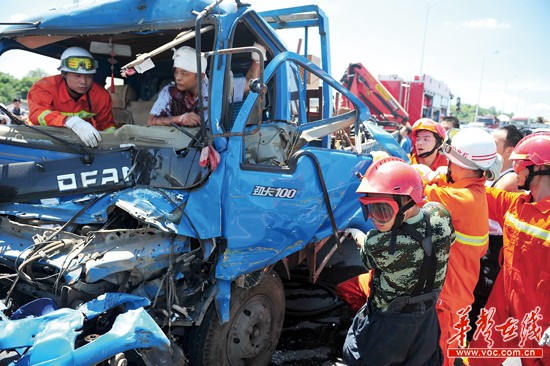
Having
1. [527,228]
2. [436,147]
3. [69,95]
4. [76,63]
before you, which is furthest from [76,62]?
[527,228]

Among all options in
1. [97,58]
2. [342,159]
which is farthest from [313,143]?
[97,58]

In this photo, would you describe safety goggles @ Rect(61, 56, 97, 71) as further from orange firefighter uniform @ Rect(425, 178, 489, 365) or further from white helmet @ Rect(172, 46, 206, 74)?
orange firefighter uniform @ Rect(425, 178, 489, 365)

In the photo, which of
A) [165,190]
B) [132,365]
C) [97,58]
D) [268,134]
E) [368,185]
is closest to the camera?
[368,185]

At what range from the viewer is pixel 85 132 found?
290 cm

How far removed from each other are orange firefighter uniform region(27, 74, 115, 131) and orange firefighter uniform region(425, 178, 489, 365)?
2.85 metres

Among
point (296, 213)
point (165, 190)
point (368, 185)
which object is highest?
point (368, 185)

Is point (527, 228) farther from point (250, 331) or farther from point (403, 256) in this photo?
point (250, 331)

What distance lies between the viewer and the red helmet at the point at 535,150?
2.67 meters

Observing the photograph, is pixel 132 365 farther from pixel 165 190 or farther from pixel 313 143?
pixel 313 143

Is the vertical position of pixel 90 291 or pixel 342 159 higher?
pixel 342 159

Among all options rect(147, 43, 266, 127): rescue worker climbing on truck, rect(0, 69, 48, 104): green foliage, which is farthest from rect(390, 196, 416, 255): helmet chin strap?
rect(0, 69, 48, 104): green foliage

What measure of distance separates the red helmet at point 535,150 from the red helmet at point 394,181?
108cm

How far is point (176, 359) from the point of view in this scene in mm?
2191

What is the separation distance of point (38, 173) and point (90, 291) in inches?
37.6
